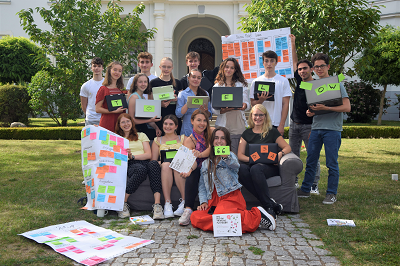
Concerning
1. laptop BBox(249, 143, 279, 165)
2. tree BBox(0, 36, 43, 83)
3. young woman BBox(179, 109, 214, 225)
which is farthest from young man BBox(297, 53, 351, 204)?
tree BBox(0, 36, 43, 83)

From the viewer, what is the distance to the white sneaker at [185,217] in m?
3.85

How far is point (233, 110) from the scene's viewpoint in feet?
16.0

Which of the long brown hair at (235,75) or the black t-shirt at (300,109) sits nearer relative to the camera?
the long brown hair at (235,75)

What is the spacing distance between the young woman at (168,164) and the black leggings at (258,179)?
2.57 ft

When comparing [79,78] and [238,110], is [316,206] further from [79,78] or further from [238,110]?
[79,78]

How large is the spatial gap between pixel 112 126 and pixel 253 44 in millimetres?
2867

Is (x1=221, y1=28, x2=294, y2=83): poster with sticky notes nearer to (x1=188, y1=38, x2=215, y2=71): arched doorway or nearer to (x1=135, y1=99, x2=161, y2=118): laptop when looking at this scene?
(x1=135, y1=99, x2=161, y2=118): laptop

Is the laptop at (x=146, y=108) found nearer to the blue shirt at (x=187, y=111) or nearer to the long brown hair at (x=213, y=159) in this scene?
the blue shirt at (x=187, y=111)

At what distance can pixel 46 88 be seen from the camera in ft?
46.2

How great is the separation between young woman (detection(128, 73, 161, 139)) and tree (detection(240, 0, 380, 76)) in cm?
342

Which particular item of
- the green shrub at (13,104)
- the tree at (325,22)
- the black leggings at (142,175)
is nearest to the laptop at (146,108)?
the black leggings at (142,175)

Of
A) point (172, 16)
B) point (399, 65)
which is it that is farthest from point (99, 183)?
point (399, 65)

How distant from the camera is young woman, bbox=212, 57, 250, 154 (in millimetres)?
4812

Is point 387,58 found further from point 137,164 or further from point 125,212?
point 125,212
